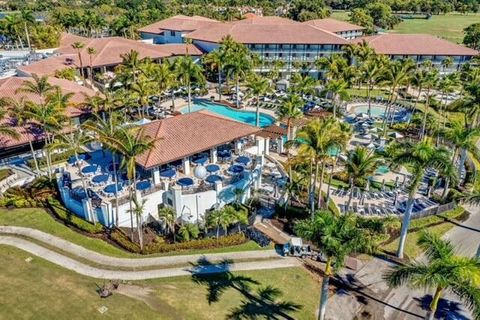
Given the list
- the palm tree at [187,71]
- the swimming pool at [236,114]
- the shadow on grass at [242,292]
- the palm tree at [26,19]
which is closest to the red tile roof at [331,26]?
the swimming pool at [236,114]

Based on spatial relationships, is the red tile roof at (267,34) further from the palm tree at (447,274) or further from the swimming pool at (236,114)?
the palm tree at (447,274)

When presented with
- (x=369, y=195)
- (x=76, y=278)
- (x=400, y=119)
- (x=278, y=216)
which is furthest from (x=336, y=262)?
(x=400, y=119)

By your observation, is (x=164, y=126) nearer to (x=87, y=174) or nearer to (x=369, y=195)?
(x=87, y=174)

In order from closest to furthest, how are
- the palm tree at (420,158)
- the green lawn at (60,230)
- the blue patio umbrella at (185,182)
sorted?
the palm tree at (420,158) → the green lawn at (60,230) → the blue patio umbrella at (185,182)

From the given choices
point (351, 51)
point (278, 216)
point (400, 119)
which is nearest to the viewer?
point (278, 216)

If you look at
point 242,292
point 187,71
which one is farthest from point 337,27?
point 242,292

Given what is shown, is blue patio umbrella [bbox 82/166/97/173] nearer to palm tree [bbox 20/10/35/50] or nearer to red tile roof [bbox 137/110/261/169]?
red tile roof [bbox 137/110/261/169]

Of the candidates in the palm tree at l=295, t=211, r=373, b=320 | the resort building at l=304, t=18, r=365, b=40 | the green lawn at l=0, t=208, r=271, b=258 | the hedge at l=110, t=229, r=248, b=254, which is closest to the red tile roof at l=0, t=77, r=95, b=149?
the green lawn at l=0, t=208, r=271, b=258
